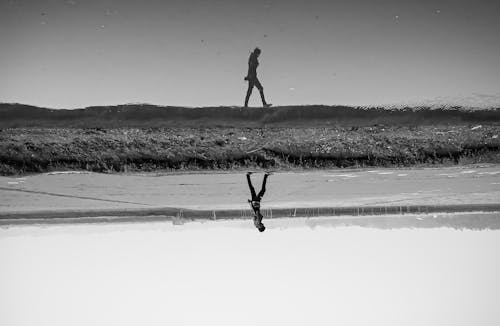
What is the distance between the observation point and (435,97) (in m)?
1.37

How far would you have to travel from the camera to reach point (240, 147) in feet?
4.22

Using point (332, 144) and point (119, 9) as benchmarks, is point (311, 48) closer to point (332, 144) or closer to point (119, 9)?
point (332, 144)

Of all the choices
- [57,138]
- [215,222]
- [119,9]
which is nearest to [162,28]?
[119,9]

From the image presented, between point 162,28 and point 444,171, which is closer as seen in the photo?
point 162,28

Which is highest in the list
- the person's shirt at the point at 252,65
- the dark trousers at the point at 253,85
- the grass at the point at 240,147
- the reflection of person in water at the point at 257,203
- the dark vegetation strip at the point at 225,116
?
the person's shirt at the point at 252,65

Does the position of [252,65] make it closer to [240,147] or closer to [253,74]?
[253,74]

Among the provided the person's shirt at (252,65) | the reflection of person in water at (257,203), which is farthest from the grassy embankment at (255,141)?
Result: the reflection of person in water at (257,203)

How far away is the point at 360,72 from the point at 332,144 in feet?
0.77

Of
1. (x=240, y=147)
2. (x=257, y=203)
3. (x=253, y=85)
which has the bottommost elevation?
(x=257, y=203)

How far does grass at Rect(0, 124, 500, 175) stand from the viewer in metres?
1.25

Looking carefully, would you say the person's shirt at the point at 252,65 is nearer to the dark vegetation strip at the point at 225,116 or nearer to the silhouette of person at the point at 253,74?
the silhouette of person at the point at 253,74

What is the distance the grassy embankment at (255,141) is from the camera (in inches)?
49.3

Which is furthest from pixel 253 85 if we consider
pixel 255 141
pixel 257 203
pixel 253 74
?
pixel 257 203

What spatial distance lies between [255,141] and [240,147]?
44mm
